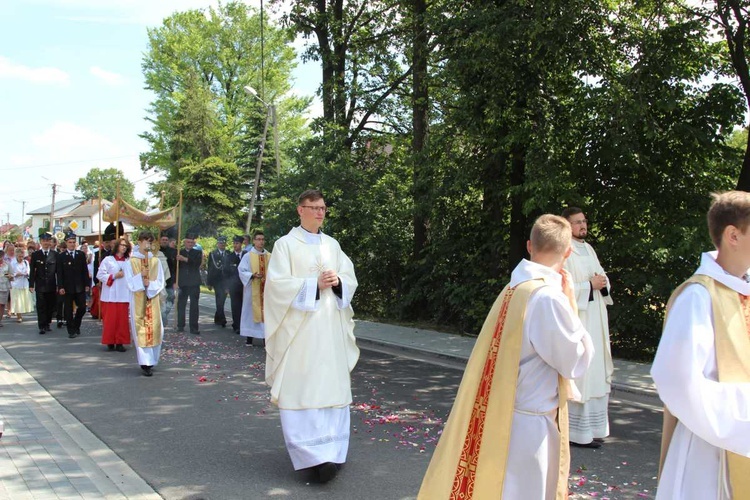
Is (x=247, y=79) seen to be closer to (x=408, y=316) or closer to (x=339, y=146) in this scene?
(x=339, y=146)

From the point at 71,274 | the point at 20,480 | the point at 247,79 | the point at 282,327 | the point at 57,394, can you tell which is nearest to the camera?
the point at 20,480

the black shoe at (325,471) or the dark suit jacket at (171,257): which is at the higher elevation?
the dark suit jacket at (171,257)

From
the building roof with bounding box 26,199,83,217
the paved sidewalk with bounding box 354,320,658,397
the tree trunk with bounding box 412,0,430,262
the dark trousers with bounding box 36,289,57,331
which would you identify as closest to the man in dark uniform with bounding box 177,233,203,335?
the dark trousers with bounding box 36,289,57,331

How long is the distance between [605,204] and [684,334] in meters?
11.0

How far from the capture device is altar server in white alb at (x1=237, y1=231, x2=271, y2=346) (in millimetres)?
13555

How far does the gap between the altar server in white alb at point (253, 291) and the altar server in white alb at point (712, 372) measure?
11282 mm

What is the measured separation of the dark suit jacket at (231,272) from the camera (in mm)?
16078

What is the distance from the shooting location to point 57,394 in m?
8.73

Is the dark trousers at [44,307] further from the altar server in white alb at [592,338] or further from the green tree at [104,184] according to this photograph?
the green tree at [104,184]

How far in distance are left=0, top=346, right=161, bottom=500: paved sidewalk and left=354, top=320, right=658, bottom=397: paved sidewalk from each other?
21.0 ft

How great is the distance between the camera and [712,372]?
246 centimetres

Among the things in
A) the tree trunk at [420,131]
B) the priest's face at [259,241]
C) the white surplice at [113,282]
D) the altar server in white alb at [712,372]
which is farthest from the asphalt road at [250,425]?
the tree trunk at [420,131]

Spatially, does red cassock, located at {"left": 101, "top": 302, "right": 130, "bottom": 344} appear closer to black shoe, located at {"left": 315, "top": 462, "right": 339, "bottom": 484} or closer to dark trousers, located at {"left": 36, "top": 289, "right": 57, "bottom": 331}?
dark trousers, located at {"left": 36, "top": 289, "right": 57, "bottom": 331}

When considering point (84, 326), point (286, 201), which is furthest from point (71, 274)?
point (286, 201)
